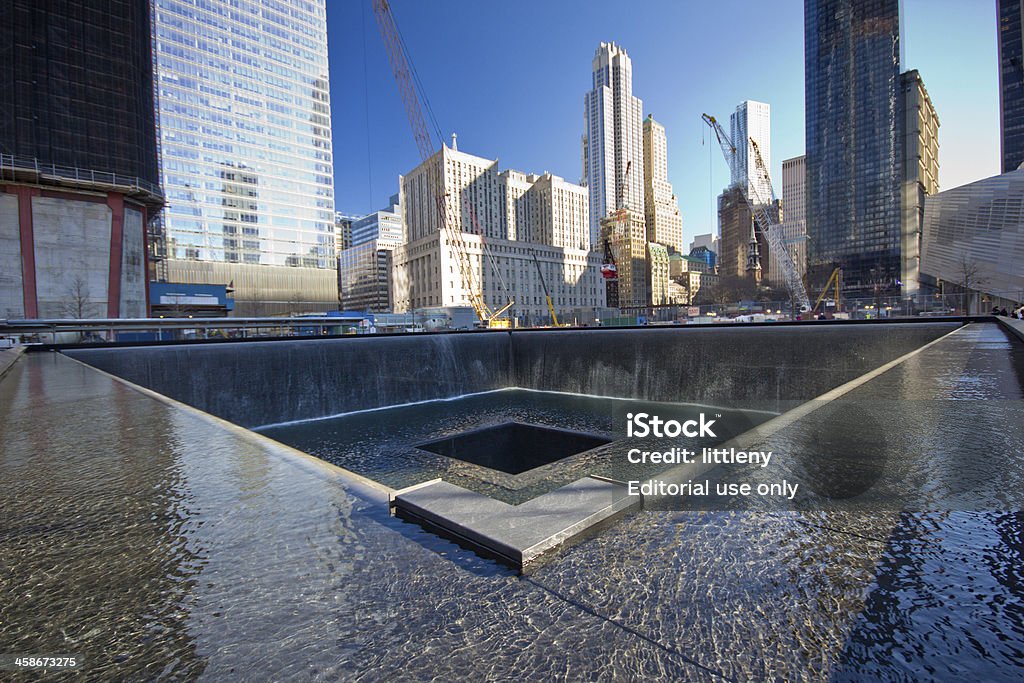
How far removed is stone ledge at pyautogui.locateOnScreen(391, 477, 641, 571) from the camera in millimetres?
1893

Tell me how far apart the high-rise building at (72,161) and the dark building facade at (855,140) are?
363 ft

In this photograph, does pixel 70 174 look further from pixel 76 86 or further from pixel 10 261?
pixel 10 261

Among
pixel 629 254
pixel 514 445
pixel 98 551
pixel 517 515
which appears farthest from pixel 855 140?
pixel 98 551

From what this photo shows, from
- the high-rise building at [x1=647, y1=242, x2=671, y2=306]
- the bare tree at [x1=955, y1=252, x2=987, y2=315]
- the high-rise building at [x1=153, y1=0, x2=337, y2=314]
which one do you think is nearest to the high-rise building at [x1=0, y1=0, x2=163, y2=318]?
the high-rise building at [x1=153, y1=0, x2=337, y2=314]

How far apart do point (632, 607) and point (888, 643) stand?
0.67 m

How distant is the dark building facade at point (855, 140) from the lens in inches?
3659

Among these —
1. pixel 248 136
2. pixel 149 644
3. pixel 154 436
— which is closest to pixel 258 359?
pixel 154 436

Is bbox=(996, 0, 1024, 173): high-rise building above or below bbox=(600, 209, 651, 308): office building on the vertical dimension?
above

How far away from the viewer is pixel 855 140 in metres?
97.4

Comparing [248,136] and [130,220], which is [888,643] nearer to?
[130,220]

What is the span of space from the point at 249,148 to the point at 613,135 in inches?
4906

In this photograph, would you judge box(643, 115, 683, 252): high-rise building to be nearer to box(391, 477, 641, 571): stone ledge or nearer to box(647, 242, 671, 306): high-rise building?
box(647, 242, 671, 306): high-rise building

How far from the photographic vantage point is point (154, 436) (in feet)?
11.6

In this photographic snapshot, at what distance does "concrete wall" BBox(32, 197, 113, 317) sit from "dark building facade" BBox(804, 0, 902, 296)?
4415 inches
